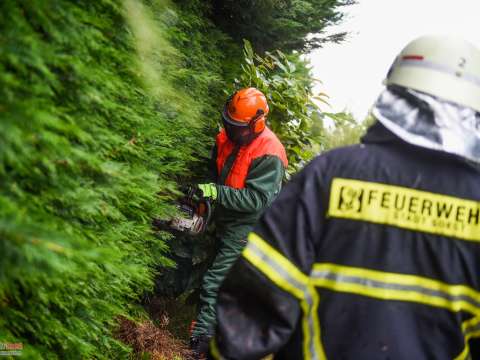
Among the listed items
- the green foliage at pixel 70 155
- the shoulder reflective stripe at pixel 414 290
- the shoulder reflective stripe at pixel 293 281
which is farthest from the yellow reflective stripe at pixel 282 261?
the green foliage at pixel 70 155

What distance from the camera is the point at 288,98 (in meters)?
4.67

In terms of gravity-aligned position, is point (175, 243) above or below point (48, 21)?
below

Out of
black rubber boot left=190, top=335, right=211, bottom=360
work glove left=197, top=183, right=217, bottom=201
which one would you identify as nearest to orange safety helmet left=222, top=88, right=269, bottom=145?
work glove left=197, top=183, right=217, bottom=201

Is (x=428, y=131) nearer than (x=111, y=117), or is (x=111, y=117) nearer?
(x=428, y=131)

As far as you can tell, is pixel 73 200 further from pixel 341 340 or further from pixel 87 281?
pixel 341 340

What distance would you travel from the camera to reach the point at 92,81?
5.29 ft

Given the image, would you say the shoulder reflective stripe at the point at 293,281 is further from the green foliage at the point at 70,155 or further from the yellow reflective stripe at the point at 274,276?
→ the green foliage at the point at 70,155

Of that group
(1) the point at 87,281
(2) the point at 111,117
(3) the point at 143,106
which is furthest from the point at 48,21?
(1) the point at 87,281

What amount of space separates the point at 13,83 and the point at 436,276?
5.00ft

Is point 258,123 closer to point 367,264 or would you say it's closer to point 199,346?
point 199,346

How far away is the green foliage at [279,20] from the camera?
425 cm

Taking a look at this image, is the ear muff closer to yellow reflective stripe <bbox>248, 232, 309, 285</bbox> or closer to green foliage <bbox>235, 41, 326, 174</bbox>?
green foliage <bbox>235, 41, 326, 174</bbox>

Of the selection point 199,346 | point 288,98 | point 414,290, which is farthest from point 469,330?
point 288,98

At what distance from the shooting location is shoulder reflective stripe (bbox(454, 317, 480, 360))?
1.47 m
